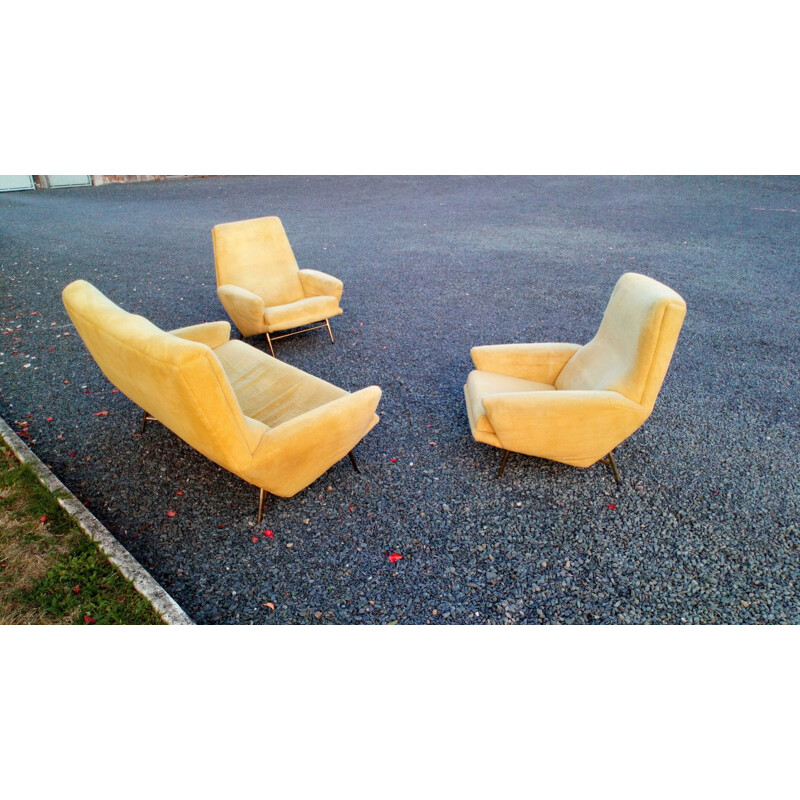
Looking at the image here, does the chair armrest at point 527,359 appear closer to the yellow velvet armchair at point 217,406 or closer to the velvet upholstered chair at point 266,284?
the yellow velvet armchair at point 217,406

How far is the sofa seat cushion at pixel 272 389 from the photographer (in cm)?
335

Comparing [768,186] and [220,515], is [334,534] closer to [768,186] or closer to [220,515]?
[220,515]

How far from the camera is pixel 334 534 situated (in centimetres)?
292

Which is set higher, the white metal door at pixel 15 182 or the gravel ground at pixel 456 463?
the white metal door at pixel 15 182

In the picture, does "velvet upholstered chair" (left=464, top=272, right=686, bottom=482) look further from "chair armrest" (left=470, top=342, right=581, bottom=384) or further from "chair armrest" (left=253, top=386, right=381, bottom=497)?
"chair armrest" (left=253, top=386, right=381, bottom=497)

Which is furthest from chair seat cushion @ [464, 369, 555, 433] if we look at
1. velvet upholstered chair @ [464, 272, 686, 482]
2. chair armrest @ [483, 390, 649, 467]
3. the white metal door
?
the white metal door

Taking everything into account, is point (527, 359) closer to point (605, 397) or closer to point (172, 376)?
point (605, 397)

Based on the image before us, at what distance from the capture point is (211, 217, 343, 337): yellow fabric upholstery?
4.91m

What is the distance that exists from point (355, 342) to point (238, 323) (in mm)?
1095

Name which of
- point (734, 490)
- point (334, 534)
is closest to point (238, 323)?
point (334, 534)

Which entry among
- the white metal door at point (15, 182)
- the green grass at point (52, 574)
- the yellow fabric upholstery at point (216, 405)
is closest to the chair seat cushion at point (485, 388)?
the yellow fabric upholstery at point (216, 405)

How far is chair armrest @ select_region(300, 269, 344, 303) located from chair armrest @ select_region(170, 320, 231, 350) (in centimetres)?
136

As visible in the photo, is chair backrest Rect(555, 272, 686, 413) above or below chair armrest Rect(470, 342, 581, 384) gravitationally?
above
